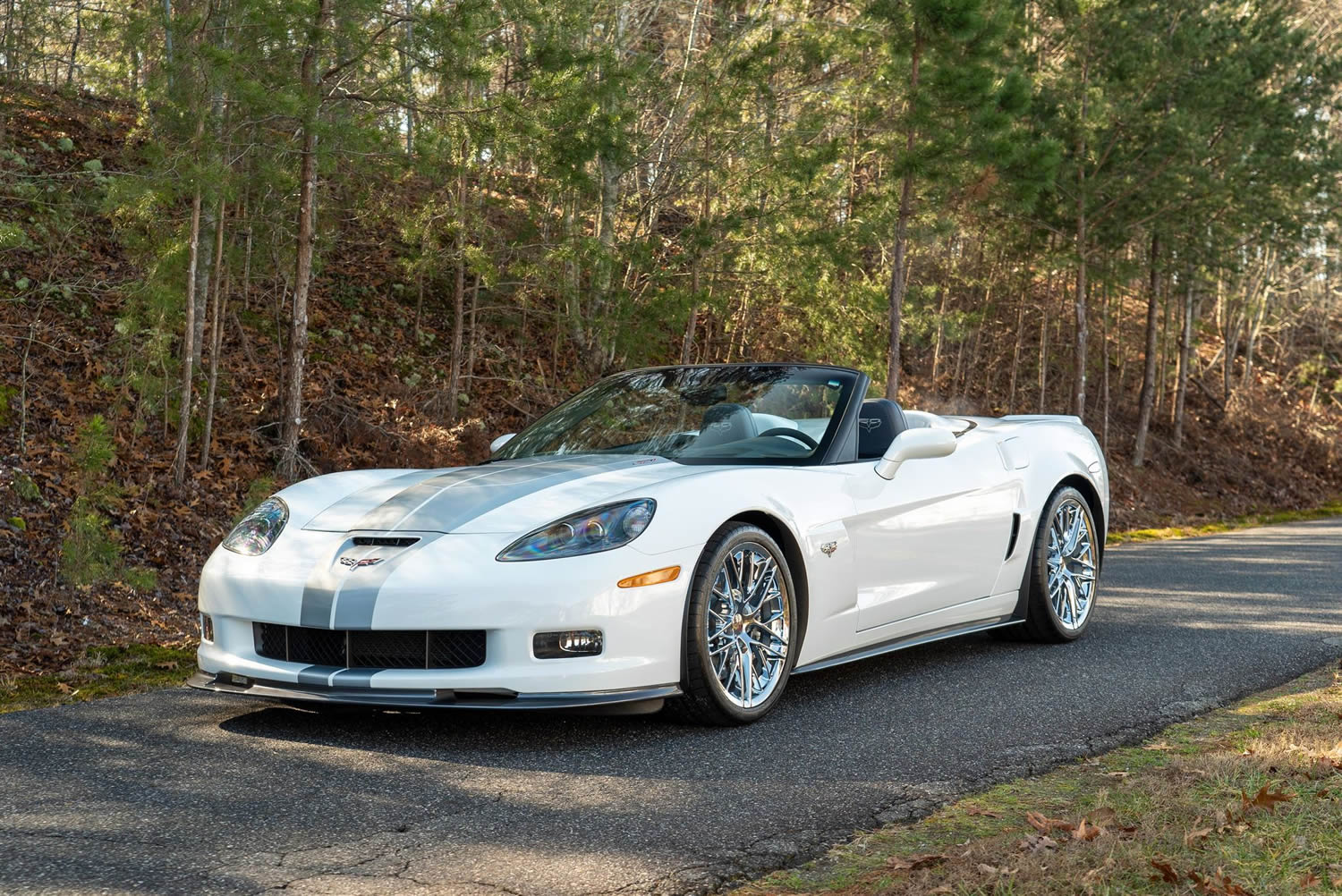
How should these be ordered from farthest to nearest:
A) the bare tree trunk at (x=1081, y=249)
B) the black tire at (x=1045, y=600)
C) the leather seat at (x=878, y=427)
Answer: the bare tree trunk at (x=1081, y=249)
the black tire at (x=1045, y=600)
the leather seat at (x=878, y=427)

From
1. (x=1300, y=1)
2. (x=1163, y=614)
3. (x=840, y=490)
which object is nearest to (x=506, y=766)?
(x=840, y=490)

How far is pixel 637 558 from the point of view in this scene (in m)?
4.39

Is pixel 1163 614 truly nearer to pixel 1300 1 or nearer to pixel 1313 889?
pixel 1313 889

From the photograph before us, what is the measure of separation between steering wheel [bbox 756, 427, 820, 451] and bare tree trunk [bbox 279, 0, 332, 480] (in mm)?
5282

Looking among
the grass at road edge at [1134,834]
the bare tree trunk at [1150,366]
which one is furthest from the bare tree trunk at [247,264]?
the bare tree trunk at [1150,366]

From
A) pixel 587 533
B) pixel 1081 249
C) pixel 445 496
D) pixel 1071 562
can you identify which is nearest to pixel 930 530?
pixel 1071 562

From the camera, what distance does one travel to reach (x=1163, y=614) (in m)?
7.74

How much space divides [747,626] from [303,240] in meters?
6.51

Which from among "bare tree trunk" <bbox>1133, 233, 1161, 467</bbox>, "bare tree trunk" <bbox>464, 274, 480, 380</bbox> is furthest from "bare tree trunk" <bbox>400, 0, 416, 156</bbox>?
"bare tree trunk" <bbox>1133, 233, 1161, 467</bbox>

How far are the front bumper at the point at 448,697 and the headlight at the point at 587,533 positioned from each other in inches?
18.1

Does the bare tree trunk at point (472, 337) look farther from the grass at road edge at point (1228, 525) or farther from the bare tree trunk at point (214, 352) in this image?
the grass at road edge at point (1228, 525)

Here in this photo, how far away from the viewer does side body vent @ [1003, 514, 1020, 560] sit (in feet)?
21.0

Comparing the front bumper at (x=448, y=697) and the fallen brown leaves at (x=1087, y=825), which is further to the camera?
the front bumper at (x=448, y=697)

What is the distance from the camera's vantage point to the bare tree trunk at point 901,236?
586 inches
